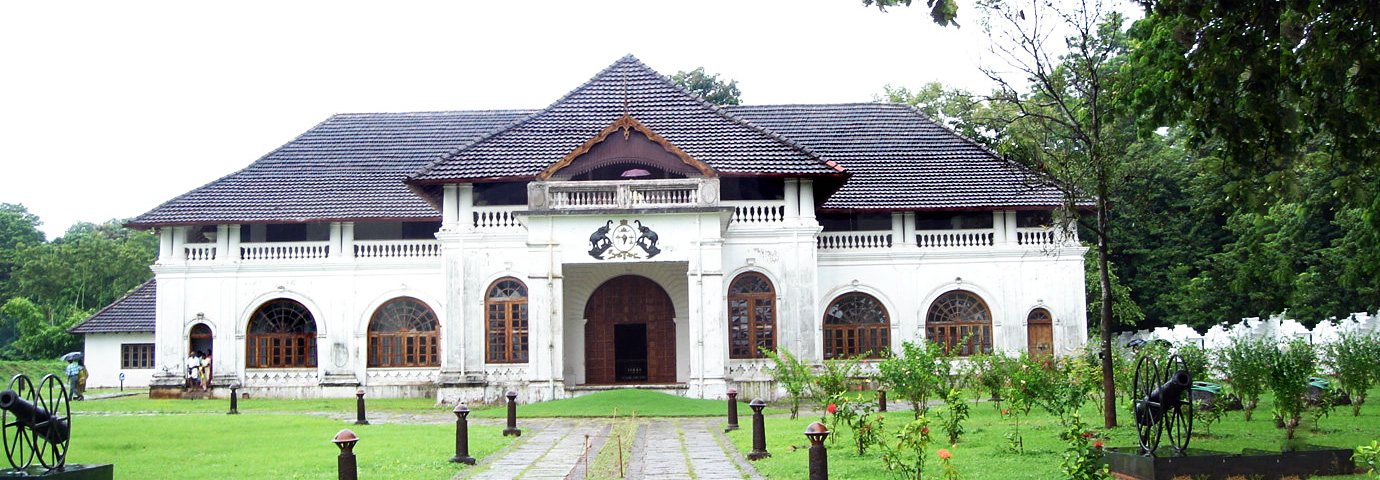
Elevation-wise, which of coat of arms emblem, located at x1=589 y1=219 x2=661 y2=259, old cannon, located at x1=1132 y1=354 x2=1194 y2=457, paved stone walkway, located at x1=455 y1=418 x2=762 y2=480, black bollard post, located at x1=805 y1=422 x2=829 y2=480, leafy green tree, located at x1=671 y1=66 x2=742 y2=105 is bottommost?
paved stone walkway, located at x1=455 y1=418 x2=762 y2=480

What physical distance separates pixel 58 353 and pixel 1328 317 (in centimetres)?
4523

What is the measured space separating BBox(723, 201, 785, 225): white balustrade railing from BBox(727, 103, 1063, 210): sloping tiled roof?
196 cm

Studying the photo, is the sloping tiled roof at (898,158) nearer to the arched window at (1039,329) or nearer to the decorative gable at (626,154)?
the arched window at (1039,329)

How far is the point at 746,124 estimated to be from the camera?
Answer: 24531 millimetres

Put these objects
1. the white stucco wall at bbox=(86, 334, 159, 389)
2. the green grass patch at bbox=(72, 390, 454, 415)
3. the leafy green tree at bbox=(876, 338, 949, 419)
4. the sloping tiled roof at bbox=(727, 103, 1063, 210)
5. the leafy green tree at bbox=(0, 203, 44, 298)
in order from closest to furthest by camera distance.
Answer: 1. the leafy green tree at bbox=(876, 338, 949, 419)
2. the green grass patch at bbox=(72, 390, 454, 415)
3. the sloping tiled roof at bbox=(727, 103, 1063, 210)
4. the white stucco wall at bbox=(86, 334, 159, 389)
5. the leafy green tree at bbox=(0, 203, 44, 298)

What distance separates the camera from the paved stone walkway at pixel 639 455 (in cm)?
1156

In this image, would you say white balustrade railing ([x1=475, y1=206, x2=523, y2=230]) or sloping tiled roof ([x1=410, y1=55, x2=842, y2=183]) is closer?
sloping tiled roof ([x1=410, y1=55, x2=842, y2=183])

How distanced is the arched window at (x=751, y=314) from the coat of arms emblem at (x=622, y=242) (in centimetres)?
281

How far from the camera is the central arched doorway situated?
25531 millimetres

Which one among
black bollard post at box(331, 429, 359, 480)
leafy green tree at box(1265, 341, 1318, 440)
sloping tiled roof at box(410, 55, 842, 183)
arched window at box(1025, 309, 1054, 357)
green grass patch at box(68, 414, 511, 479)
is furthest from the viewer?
arched window at box(1025, 309, 1054, 357)

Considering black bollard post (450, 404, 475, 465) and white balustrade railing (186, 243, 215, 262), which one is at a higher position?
white balustrade railing (186, 243, 215, 262)

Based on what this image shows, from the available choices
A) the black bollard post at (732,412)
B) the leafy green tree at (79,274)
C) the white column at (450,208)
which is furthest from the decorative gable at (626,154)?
the leafy green tree at (79,274)

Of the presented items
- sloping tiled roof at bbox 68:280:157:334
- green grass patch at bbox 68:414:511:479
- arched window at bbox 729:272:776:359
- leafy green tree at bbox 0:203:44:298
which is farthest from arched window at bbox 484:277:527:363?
leafy green tree at bbox 0:203:44:298

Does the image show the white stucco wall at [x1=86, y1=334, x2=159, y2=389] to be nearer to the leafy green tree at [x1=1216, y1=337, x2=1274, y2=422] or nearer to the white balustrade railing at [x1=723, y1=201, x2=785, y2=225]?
the white balustrade railing at [x1=723, y1=201, x2=785, y2=225]
